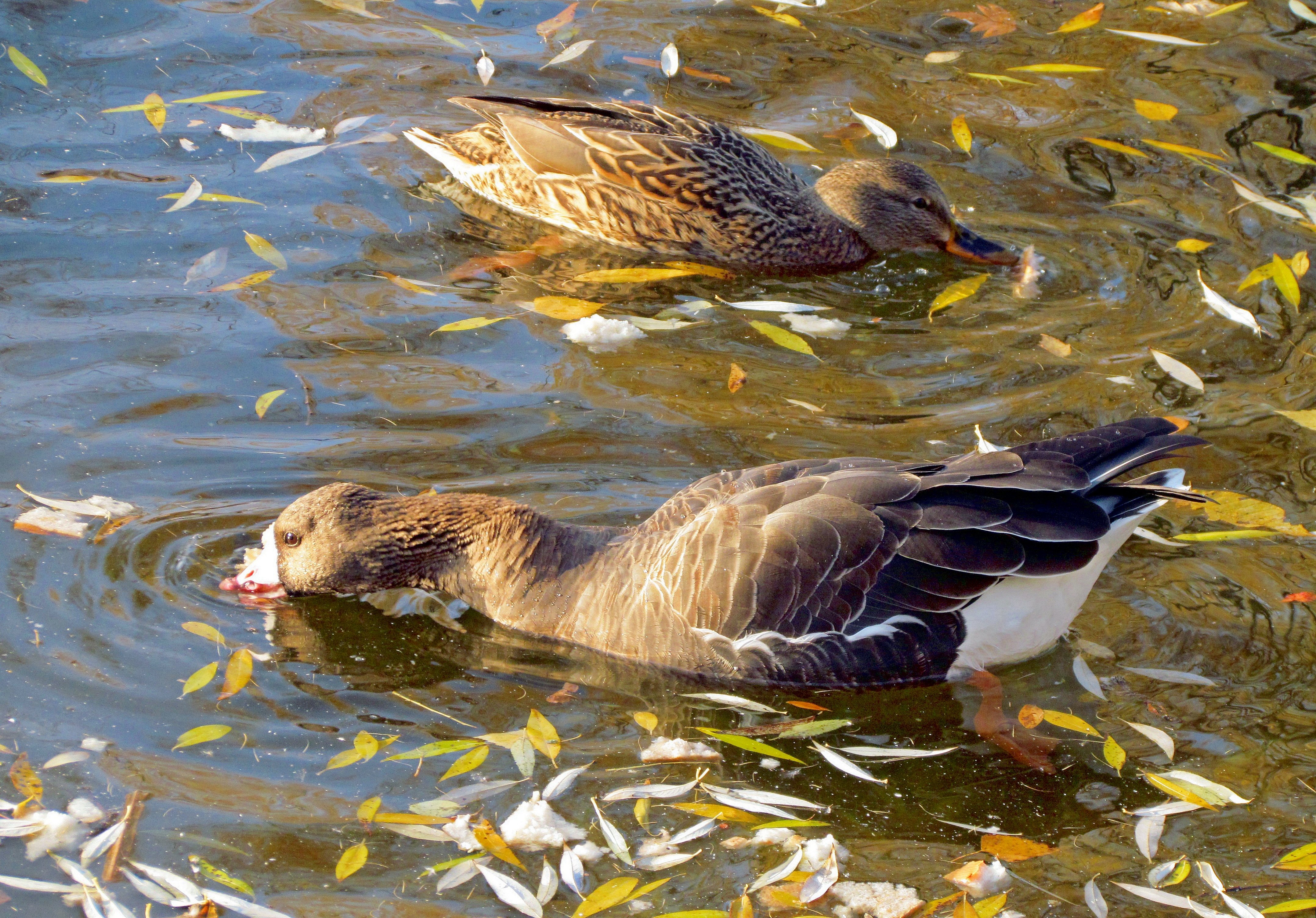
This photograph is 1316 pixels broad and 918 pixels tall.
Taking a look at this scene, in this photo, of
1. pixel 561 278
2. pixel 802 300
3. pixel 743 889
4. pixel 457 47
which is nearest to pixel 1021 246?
pixel 802 300

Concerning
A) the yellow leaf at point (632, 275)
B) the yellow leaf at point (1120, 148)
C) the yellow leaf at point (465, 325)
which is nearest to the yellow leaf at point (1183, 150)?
the yellow leaf at point (1120, 148)

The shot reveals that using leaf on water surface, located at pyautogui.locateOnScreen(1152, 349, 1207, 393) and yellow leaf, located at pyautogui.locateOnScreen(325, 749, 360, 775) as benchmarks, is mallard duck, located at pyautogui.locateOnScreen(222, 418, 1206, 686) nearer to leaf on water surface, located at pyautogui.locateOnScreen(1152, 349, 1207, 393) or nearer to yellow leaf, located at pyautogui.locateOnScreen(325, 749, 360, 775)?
yellow leaf, located at pyautogui.locateOnScreen(325, 749, 360, 775)

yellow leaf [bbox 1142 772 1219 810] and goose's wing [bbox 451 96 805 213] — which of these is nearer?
yellow leaf [bbox 1142 772 1219 810]

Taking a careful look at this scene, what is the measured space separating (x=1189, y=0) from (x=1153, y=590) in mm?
7611

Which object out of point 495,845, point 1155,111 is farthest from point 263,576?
point 1155,111

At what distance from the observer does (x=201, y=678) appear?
4973 mm

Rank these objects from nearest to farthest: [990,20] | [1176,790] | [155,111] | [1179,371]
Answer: [1176,790] → [1179,371] → [155,111] → [990,20]

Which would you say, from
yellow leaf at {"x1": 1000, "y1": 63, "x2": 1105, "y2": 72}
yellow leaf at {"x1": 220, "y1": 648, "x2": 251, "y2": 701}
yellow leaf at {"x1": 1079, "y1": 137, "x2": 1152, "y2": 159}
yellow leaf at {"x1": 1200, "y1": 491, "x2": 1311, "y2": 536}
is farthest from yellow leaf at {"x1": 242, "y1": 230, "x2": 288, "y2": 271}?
yellow leaf at {"x1": 1000, "y1": 63, "x2": 1105, "y2": 72}

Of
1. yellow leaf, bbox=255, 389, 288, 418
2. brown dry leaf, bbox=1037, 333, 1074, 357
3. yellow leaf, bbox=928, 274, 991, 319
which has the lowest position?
brown dry leaf, bbox=1037, 333, 1074, 357

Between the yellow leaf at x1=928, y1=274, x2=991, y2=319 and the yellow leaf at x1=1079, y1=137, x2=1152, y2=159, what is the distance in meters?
1.94

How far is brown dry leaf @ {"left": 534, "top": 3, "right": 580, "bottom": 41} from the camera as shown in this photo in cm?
1055

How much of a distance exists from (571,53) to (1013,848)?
7.44 m

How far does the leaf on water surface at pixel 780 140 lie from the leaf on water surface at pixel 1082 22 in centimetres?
278

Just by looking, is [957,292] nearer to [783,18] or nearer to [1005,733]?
[1005,733]
